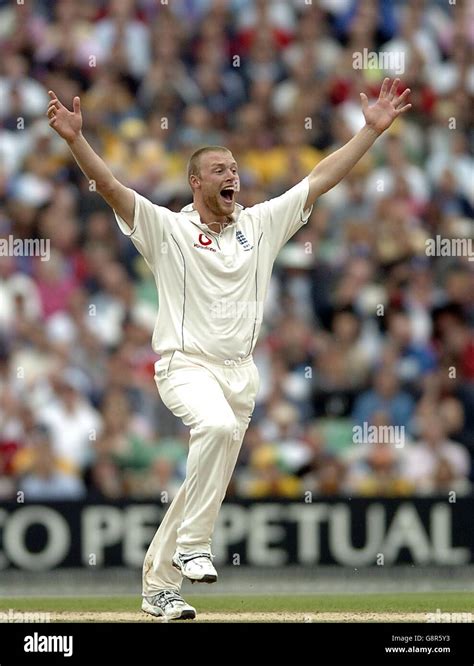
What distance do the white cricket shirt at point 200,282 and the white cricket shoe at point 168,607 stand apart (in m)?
1.23

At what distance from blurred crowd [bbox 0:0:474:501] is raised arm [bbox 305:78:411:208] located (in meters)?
3.08

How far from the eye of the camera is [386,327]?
39.7 feet

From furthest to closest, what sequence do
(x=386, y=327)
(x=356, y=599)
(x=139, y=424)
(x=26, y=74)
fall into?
(x=26, y=74)
(x=386, y=327)
(x=139, y=424)
(x=356, y=599)

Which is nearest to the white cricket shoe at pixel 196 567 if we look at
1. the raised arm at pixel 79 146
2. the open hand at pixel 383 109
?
the raised arm at pixel 79 146

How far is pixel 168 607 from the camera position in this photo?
7.79 metres

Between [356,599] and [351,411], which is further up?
[351,411]

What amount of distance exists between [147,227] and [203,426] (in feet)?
3.31

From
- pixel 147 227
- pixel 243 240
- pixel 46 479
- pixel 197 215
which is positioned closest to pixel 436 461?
pixel 46 479

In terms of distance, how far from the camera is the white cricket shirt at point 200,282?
7.58 metres

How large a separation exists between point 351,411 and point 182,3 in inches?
161


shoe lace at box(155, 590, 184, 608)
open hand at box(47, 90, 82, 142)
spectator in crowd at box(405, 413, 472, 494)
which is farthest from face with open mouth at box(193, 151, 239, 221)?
spectator in crowd at box(405, 413, 472, 494)

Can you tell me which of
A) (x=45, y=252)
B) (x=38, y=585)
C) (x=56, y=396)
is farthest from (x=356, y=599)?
(x=45, y=252)

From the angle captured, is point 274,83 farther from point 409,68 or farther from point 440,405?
point 440,405

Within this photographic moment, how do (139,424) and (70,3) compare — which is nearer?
(139,424)
